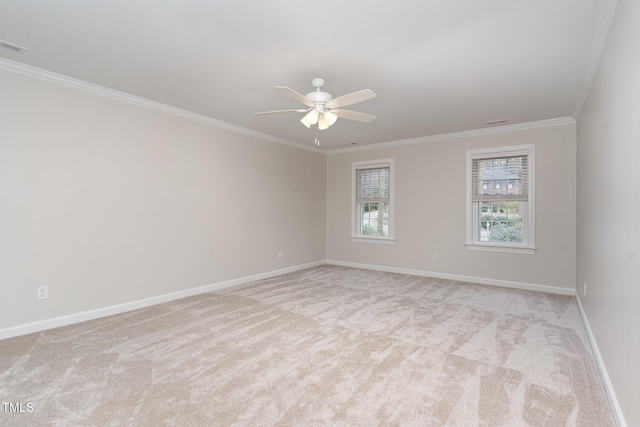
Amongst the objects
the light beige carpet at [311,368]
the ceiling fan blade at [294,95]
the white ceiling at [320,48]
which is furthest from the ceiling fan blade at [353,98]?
the light beige carpet at [311,368]

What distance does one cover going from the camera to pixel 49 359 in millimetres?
2512

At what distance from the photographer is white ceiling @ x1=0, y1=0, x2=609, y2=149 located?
2117mm

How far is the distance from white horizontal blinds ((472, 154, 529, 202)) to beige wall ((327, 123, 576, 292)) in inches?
7.4

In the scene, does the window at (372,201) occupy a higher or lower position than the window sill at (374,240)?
higher

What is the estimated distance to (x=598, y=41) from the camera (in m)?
2.39

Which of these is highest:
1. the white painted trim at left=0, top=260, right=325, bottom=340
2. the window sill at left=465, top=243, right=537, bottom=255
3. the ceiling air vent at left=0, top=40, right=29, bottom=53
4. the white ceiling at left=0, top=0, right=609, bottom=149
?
the white ceiling at left=0, top=0, right=609, bottom=149

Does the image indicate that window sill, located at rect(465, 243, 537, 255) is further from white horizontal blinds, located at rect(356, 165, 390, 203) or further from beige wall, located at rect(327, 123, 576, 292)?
white horizontal blinds, located at rect(356, 165, 390, 203)

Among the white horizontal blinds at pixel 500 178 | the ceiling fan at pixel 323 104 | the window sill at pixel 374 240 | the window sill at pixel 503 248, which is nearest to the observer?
the ceiling fan at pixel 323 104

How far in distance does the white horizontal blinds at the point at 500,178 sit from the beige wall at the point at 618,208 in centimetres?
202

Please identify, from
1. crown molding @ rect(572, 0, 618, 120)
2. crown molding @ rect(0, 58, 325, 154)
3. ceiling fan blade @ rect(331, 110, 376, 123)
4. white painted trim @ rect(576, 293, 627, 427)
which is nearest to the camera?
white painted trim @ rect(576, 293, 627, 427)

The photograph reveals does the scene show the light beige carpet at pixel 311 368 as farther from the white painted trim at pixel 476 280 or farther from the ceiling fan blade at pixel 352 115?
the ceiling fan blade at pixel 352 115

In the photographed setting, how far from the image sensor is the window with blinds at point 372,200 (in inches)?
247

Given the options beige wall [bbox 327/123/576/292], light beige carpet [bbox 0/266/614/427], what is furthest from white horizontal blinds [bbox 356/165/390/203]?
light beige carpet [bbox 0/266/614/427]

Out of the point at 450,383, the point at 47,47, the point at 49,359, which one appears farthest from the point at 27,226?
the point at 450,383
